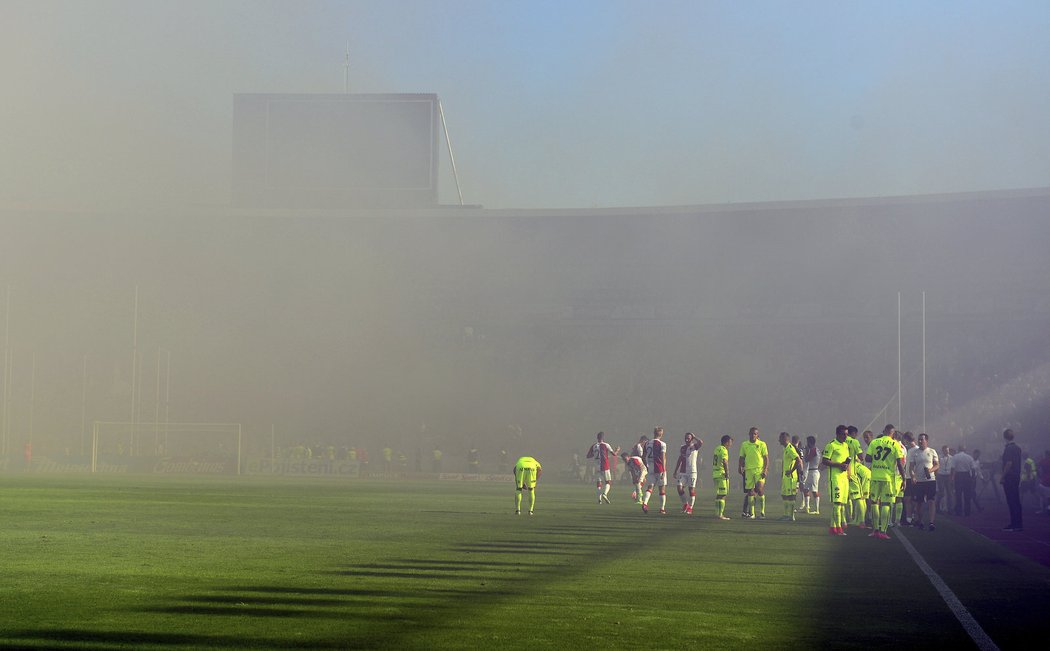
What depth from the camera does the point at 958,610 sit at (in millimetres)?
12242

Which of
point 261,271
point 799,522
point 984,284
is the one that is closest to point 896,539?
point 799,522

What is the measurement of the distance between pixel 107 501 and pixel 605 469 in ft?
39.7

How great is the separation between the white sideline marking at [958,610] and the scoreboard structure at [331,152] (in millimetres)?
63508

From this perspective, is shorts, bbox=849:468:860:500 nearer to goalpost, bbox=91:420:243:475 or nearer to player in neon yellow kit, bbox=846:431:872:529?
player in neon yellow kit, bbox=846:431:872:529

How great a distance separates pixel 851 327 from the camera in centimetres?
7056

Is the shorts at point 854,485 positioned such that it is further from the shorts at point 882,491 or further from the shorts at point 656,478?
the shorts at point 656,478

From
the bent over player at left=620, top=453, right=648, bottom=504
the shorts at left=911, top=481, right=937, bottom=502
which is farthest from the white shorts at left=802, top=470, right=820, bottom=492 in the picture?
the shorts at left=911, top=481, right=937, bottom=502

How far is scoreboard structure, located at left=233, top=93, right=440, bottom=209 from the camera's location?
3157 inches

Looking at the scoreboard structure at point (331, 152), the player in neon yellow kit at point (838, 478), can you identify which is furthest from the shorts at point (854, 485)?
the scoreboard structure at point (331, 152)

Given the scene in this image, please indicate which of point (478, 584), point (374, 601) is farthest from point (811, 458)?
point (374, 601)

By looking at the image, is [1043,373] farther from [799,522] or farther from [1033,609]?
[1033,609]

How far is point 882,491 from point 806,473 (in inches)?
395

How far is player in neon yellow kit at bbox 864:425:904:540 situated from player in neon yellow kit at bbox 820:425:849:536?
49 cm

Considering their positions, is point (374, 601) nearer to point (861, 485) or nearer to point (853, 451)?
point (861, 485)
